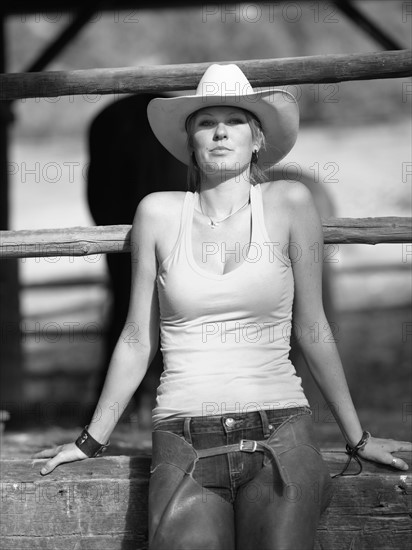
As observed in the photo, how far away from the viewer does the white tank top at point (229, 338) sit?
6.86ft

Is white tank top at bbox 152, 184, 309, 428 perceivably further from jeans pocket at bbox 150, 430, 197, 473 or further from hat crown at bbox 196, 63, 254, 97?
hat crown at bbox 196, 63, 254, 97

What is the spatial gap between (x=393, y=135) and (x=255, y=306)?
10.2m

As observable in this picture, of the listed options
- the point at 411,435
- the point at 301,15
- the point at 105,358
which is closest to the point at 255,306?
the point at 411,435

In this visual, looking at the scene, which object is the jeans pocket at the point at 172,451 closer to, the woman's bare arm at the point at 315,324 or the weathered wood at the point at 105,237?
the woman's bare arm at the point at 315,324

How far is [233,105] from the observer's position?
2305 mm

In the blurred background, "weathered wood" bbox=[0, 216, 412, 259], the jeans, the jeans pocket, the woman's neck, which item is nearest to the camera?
the jeans

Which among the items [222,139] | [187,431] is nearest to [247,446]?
[187,431]

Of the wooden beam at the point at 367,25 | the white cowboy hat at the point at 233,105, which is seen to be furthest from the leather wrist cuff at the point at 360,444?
the wooden beam at the point at 367,25

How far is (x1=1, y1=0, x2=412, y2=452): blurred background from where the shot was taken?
9.16m

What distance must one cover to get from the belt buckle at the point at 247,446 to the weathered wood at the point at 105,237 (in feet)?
2.57

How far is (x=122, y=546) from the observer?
90.7 inches

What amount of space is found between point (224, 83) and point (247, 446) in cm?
97

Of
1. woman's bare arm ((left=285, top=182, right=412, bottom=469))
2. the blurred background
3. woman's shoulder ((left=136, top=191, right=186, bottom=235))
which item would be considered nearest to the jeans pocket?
woman's bare arm ((left=285, top=182, right=412, bottom=469))

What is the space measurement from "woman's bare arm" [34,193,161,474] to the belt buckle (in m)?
0.40
